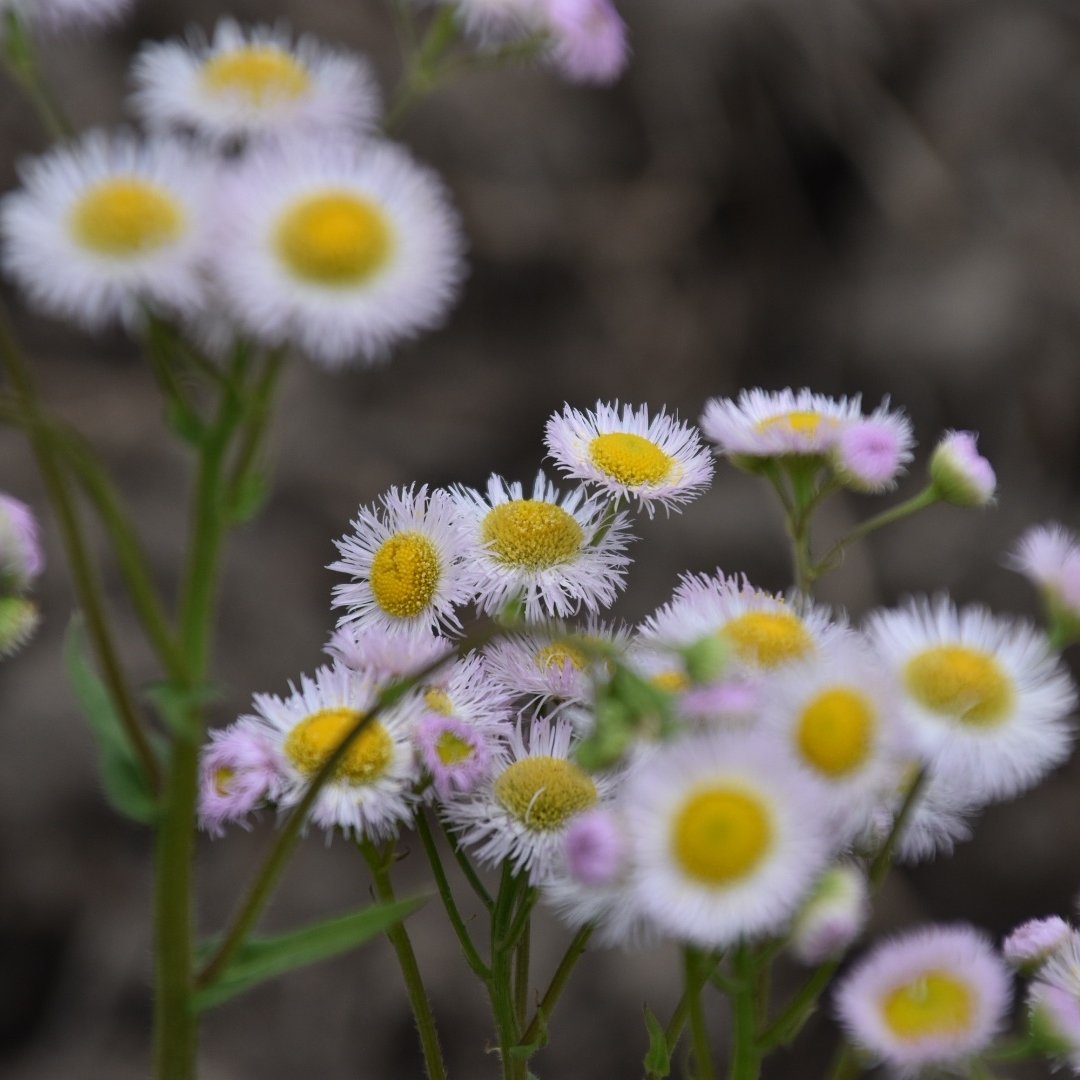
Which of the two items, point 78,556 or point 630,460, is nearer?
point 78,556

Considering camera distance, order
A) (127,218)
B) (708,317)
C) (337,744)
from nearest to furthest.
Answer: (127,218)
(337,744)
(708,317)

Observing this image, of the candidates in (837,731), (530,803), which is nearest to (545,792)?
(530,803)

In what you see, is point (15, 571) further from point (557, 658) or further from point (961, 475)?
point (961, 475)

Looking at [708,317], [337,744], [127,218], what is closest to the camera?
[127,218]

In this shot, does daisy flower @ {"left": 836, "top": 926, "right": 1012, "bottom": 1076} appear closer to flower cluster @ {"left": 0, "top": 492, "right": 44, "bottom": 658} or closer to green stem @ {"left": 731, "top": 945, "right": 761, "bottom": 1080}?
green stem @ {"left": 731, "top": 945, "right": 761, "bottom": 1080}

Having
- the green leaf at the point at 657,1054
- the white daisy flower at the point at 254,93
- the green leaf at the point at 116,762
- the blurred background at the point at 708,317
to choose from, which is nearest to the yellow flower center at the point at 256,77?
the white daisy flower at the point at 254,93

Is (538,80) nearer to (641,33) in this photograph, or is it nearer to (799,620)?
(641,33)

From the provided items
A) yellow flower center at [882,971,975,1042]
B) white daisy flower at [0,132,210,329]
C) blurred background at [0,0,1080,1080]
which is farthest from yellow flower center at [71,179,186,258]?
blurred background at [0,0,1080,1080]
